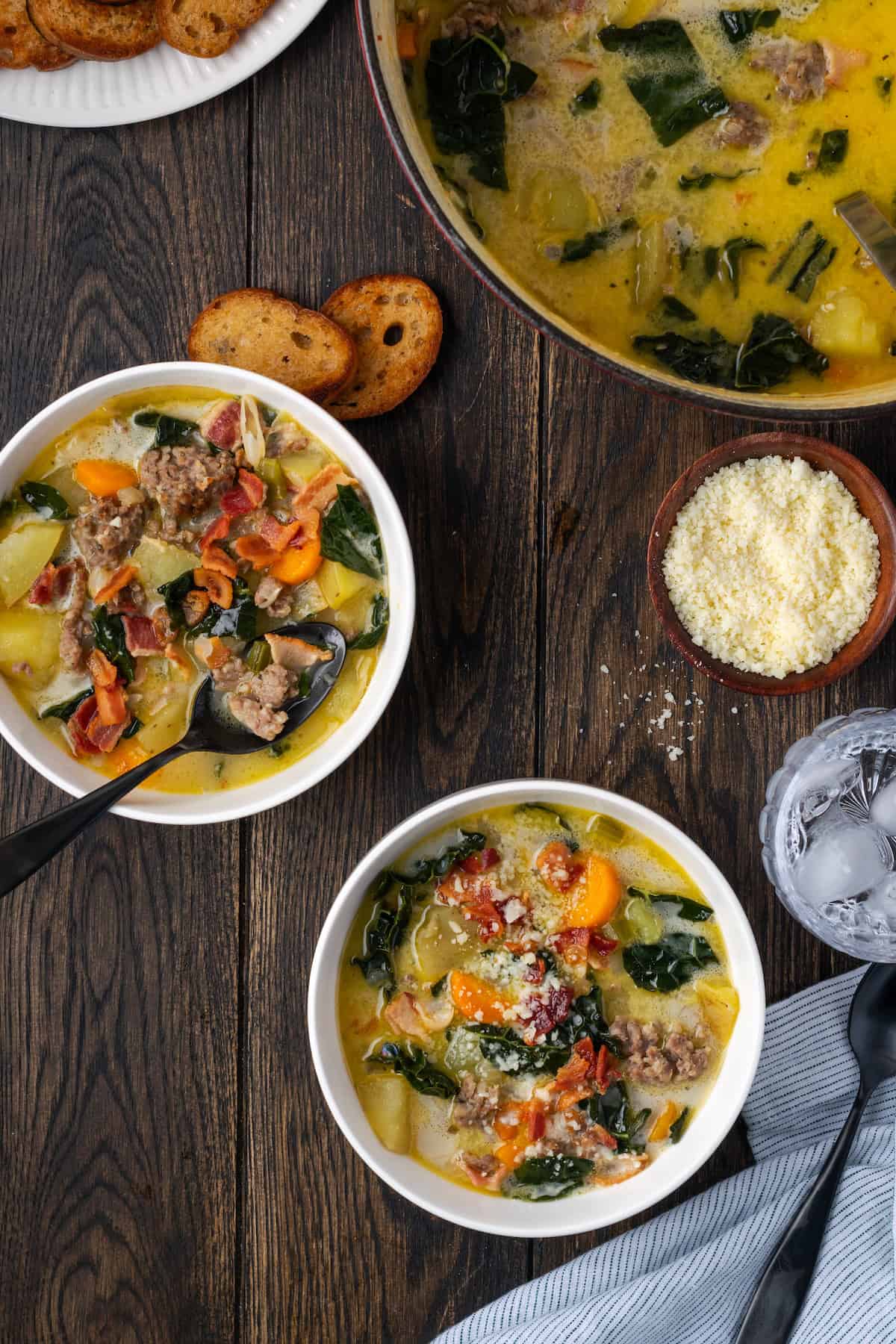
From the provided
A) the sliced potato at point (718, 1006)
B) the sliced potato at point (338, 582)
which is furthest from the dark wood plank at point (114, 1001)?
the sliced potato at point (718, 1006)

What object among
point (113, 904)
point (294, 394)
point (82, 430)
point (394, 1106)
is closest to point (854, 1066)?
point (394, 1106)

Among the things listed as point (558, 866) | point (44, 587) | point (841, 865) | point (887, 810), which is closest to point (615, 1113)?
point (558, 866)

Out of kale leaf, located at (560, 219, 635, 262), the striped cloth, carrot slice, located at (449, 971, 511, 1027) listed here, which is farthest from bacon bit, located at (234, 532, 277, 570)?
the striped cloth

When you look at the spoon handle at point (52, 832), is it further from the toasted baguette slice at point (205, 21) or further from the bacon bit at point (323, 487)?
the toasted baguette slice at point (205, 21)

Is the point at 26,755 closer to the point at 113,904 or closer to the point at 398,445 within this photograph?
the point at 113,904

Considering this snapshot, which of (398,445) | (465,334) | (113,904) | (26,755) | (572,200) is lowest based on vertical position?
(113,904)

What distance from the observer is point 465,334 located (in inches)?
95.3

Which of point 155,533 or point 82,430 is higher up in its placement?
point 82,430

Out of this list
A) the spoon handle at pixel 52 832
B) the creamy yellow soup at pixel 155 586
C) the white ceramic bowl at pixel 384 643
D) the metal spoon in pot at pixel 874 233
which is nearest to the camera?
the spoon handle at pixel 52 832

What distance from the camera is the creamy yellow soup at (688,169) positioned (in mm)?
2107

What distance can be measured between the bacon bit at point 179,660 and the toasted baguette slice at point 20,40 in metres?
1.19

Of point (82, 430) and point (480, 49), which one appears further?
point (82, 430)

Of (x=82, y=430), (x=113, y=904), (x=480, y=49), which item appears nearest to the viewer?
(x=480, y=49)

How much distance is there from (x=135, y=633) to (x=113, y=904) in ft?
2.01
